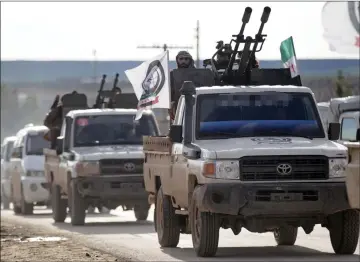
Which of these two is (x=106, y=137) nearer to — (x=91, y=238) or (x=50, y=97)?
(x=91, y=238)

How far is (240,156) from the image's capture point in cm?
1703

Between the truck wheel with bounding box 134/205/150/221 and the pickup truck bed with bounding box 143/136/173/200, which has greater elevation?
the pickup truck bed with bounding box 143/136/173/200

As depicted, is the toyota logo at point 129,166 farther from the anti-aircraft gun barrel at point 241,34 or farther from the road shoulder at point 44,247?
the anti-aircraft gun barrel at point 241,34

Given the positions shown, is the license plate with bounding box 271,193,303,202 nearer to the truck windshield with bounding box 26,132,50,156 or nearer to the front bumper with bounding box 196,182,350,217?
the front bumper with bounding box 196,182,350,217

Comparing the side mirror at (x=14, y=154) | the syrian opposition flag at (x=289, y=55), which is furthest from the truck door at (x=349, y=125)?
the side mirror at (x=14, y=154)

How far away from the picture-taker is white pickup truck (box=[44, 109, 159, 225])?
2638 cm

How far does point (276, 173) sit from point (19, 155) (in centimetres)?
2031

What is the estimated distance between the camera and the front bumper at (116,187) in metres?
26.3

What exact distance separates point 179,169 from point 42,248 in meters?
3.03

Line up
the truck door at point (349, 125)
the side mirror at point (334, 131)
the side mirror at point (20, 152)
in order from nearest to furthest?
the side mirror at point (334, 131)
the truck door at point (349, 125)
the side mirror at point (20, 152)

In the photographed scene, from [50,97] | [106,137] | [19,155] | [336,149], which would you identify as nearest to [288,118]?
[336,149]

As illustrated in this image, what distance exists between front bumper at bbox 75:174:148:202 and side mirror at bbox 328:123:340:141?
860 centimetres

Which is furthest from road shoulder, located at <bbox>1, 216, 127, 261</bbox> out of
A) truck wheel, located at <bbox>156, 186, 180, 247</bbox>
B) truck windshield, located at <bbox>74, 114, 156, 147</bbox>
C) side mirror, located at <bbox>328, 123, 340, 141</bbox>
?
side mirror, located at <bbox>328, 123, 340, 141</bbox>

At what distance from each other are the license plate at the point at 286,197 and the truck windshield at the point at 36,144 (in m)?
19.5
